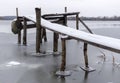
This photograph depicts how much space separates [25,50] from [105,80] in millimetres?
7037

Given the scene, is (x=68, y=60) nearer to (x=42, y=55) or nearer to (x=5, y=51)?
(x=42, y=55)

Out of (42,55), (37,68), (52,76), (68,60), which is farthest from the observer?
(42,55)

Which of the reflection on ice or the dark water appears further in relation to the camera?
the reflection on ice

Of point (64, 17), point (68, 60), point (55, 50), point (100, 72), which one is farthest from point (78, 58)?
point (64, 17)

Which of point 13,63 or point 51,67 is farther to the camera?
point 13,63

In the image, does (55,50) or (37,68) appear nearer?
(37,68)

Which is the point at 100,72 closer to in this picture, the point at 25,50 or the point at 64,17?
the point at 25,50

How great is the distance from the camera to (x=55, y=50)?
14.5 meters

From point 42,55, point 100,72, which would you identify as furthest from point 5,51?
point 100,72

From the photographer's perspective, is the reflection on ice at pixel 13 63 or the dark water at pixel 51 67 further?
the reflection on ice at pixel 13 63

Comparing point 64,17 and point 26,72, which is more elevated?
point 64,17

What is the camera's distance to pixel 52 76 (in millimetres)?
9844

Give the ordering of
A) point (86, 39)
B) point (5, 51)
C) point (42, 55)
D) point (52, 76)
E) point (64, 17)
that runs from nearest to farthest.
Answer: point (86, 39) < point (52, 76) < point (42, 55) < point (5, 51) < point (64, 17)

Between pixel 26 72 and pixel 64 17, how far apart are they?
909 cm
